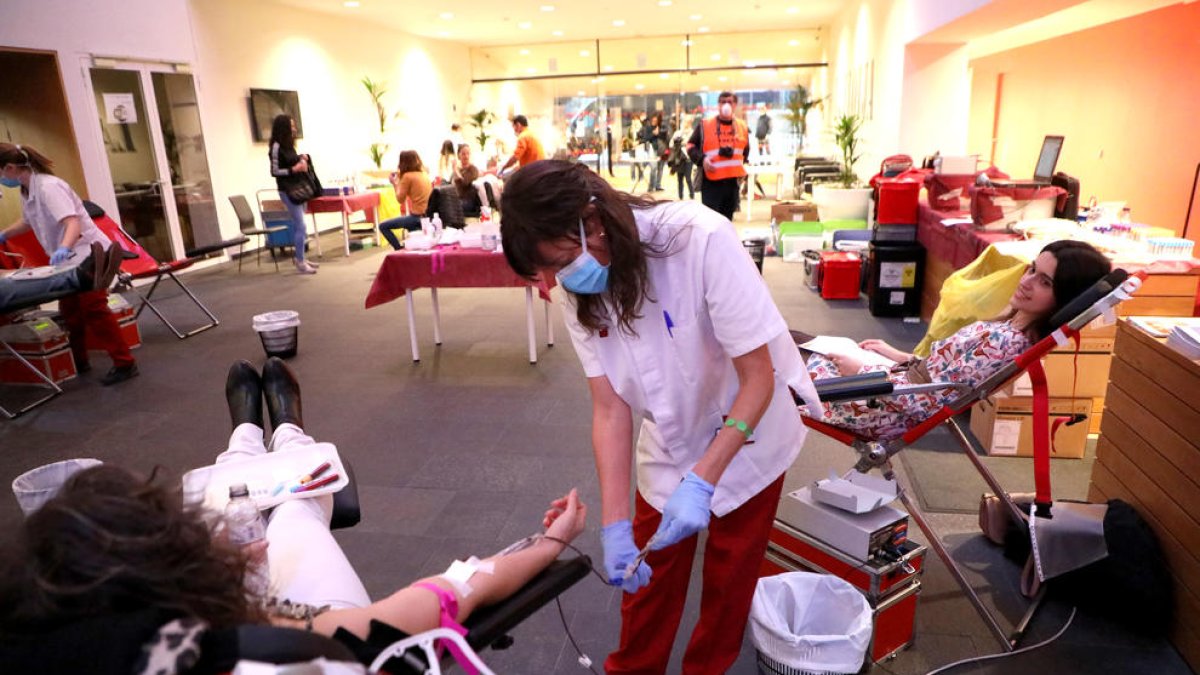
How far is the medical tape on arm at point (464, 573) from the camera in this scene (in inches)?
46.0

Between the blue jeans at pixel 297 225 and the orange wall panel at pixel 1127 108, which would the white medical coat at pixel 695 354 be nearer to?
the orange wall panel at pixel 1127 108

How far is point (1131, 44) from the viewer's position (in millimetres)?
6453

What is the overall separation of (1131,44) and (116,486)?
8133 mm

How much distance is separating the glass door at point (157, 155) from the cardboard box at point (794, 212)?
602cm

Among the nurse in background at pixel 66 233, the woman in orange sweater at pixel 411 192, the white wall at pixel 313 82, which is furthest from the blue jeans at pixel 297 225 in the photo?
the nurse in background at pixel 66 233

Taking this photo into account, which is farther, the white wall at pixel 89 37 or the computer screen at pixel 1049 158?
the white wall at pixel 89 37

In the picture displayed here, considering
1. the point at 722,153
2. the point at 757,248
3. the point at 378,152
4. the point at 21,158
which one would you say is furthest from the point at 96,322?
the point at 378,152

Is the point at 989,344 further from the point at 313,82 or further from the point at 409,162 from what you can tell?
the point at 313,82

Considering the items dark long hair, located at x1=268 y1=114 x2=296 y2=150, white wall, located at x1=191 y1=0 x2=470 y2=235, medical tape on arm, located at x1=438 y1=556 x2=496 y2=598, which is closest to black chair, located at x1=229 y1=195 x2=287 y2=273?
white wall, located at x1=191 y1=0 x2=470 y2=235

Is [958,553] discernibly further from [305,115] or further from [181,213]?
[305,115]

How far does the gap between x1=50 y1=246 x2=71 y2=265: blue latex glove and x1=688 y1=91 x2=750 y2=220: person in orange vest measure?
15.7 ft

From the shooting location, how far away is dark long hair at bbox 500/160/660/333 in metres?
1.16

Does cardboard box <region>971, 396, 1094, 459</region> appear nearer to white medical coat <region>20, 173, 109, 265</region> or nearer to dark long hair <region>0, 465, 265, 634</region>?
dark long hair <region>0, 465, 265, 634</region>

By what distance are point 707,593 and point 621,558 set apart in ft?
0.85
